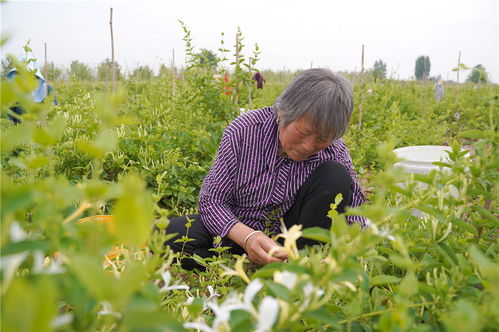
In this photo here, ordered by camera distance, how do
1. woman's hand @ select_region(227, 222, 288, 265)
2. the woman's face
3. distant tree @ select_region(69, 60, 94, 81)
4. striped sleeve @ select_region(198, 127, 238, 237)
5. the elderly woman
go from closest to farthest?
woman's hand @ select_region(227, 222, 288, 265)
the woman's face
the elderly woman
striped sleeve @ select_region(198, 127, 238, 237)
distant tree @ select_region(69, 60, 94, 81)

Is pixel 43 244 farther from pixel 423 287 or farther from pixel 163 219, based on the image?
pixel 423 287

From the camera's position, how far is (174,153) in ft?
9.20

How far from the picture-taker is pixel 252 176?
2035mm

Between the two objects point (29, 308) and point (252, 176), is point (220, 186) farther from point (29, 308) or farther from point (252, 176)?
point (29, 308)

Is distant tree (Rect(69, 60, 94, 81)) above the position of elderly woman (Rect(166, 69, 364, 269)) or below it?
above

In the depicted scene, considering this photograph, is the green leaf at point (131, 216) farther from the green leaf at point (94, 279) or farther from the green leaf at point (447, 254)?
the green leaf at point (447, 254)

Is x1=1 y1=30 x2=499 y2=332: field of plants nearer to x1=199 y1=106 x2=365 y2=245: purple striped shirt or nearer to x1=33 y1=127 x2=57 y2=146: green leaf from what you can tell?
x1=33 y1=127 x2=57 y2=146: green leaf

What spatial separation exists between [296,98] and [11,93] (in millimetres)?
1370

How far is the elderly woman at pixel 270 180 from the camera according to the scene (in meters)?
1.84

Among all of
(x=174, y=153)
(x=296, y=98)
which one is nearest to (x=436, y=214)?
(x=296, y=98)

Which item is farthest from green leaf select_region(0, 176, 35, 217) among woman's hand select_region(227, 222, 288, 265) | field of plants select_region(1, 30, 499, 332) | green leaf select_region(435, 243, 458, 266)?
woman's hand select_region(227, 222, 288, 265)

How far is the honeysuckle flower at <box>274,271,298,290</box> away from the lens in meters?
0.54

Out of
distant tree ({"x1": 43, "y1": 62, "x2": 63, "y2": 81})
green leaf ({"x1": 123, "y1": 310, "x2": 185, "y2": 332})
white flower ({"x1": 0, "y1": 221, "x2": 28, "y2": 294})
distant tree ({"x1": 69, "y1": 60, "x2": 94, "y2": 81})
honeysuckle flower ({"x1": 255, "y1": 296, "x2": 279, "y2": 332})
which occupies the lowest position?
honeysuckle flower ({"x1": 255, "y1": 296, "x2": 279, "y2": 332})

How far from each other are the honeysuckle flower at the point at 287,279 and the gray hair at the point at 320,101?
3.91 feet
